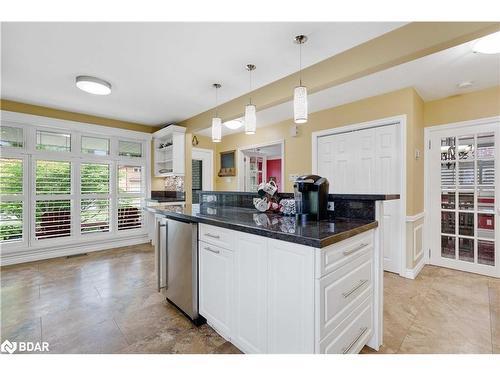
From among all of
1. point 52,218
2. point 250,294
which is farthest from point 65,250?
point 250,294

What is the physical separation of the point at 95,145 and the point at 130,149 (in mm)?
592

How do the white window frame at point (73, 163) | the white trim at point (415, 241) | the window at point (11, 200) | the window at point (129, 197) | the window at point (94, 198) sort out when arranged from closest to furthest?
1. the white trim at point (415, 241)
2. the window at point (11, 200)
3. the white window frame at point (73, 163)
4. the window at point (94, 198)
5. the window at point (129, 197)

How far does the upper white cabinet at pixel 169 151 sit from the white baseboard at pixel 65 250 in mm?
1378

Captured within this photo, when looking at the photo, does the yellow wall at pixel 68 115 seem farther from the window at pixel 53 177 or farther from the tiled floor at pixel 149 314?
the tiled floor at pixel 149 314

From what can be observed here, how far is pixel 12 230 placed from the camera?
346 centimetres

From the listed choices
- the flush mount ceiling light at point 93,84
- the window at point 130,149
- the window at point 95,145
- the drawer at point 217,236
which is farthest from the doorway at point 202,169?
the drawer at point 217,236

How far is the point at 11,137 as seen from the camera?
3488mm

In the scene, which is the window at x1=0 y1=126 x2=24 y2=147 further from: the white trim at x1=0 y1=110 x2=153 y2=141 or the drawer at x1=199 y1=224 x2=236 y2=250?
the drawer at x1=199 y1=224 x2=236 y2=250

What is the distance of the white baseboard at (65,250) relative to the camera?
136 inches

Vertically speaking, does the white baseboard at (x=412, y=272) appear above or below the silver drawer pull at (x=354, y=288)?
below

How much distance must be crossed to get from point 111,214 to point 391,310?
14.7ft

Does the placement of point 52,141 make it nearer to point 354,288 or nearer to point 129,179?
point 129,179
